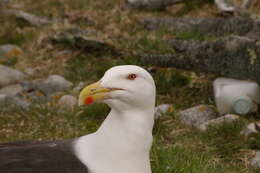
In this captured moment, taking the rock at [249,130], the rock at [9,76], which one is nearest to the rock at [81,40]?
the rock at [9,76]

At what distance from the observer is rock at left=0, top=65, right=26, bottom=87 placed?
7750mm

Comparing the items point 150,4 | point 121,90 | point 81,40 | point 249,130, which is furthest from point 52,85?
point 121,90

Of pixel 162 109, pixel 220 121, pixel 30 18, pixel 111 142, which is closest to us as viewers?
pixel 111 142

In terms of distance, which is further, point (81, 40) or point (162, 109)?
point (81, 40)

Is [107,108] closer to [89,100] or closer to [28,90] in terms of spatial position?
[28,90]

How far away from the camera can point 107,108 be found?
654 cm

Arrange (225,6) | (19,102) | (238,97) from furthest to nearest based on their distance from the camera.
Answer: (225,6), (19,102), (238,97)

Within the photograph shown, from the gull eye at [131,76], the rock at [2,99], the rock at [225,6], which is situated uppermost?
the gull eye at [131,76]

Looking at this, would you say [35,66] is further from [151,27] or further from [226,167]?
[226,167]

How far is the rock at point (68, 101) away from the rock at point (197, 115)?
1.33 metres

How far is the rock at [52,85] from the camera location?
752 centimetres

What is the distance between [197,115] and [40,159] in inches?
120

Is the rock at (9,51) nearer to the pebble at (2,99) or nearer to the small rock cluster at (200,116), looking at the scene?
the pebble at (2,99)

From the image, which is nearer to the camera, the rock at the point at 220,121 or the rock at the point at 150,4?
the rock at the point at 220,121
